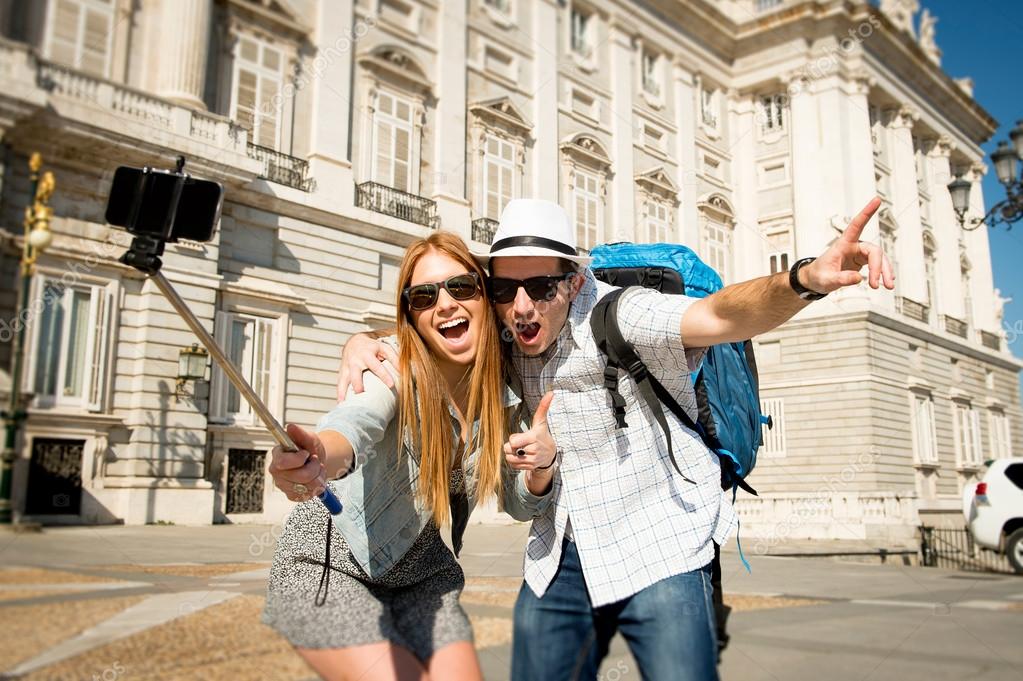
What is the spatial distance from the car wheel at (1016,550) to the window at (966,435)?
65.2 feet

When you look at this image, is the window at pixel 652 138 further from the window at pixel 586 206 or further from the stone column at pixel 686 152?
the window at pixel 586 206

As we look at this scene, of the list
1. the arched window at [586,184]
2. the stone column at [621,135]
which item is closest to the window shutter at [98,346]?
the arched window at [586,184]

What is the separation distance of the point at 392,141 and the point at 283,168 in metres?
2.97

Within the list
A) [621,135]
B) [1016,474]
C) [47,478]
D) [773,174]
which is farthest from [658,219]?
[47,478]

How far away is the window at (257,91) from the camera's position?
15109mm

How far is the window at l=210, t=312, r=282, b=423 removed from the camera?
44.7 ft

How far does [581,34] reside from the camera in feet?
68.9

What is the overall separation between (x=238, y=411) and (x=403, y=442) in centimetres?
1260

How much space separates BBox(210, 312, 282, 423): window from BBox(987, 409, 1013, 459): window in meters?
28.2

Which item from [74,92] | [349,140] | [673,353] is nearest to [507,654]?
[673,353]

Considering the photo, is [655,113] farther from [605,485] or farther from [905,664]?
[605,485]

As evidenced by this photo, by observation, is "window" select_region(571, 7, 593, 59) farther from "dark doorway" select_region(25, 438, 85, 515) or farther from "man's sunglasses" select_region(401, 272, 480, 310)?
"man's sunglasses" select_region(401, 272, 480, 310)

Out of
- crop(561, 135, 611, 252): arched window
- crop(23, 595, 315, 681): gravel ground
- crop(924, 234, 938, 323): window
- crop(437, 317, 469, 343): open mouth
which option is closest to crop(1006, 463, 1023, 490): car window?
crop(561, 135, 611, 252): arched window

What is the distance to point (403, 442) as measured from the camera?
206 centimetres
